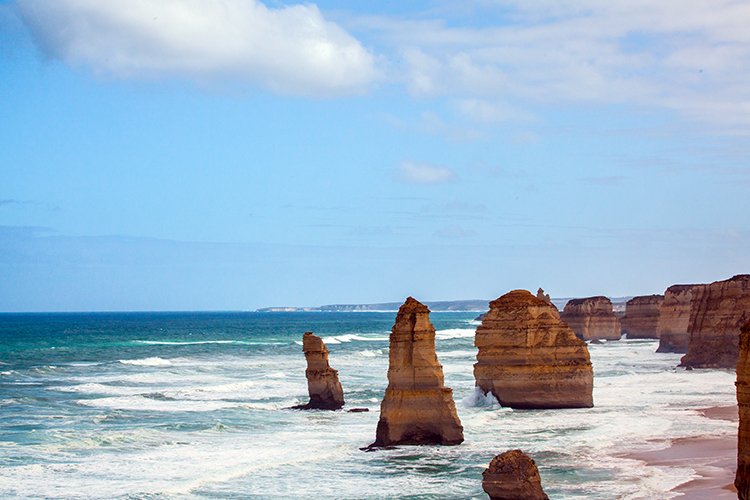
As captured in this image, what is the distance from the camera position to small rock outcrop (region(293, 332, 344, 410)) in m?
41.1

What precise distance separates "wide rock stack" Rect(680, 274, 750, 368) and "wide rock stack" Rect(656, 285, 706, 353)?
17.3m

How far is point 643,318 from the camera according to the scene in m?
107

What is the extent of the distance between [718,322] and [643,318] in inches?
1941

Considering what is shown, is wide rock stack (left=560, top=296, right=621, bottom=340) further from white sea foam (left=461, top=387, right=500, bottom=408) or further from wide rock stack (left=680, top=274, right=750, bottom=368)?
white sea foam (left=461, top=387, right=500, bottom=408)

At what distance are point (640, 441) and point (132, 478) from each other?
14.9 metres

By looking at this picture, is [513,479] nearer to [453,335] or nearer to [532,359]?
[532,359]

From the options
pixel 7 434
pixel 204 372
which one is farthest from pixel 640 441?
pixel 204 372

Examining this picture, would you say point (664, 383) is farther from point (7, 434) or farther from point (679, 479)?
point (7, 434)

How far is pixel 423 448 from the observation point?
30547 mm

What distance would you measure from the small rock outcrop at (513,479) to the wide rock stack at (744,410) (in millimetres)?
3196

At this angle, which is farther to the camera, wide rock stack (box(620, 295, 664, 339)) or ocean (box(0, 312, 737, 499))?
wide rock stack (box(620, 295, 664, 339))

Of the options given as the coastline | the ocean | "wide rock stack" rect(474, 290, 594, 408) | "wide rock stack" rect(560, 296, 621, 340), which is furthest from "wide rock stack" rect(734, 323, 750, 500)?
"wide rock stack" rect(560, 296, 621, 340)

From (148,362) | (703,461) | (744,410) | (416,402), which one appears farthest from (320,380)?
(148,362)

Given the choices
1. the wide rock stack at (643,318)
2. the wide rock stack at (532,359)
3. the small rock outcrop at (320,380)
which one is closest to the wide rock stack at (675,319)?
the wide rock stack at (643,318)
